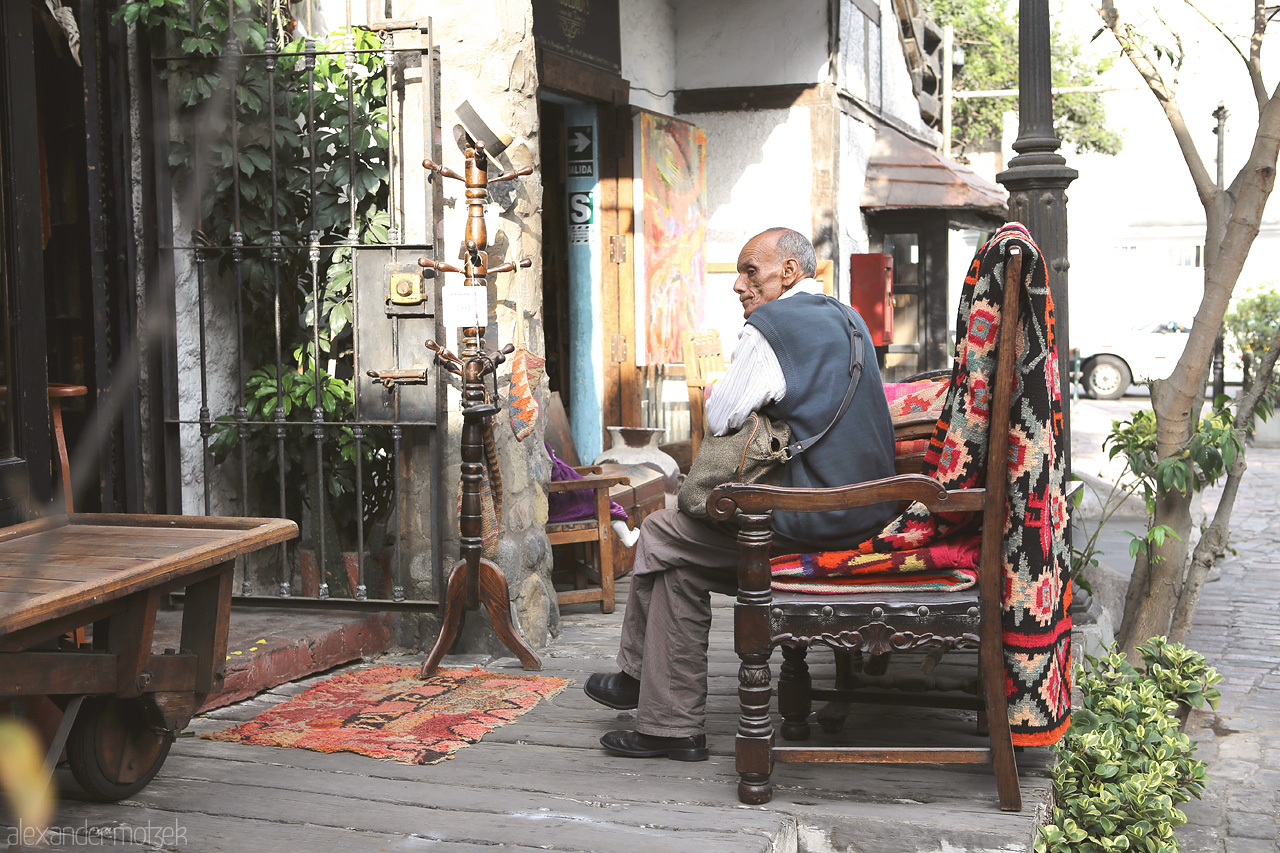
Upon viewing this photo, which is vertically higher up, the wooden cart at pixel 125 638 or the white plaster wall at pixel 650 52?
the white plaster wall at pixel 650 52

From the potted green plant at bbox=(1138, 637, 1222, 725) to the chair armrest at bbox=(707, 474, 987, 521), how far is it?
76.6 inches

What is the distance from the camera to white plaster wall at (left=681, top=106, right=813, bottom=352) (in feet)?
30.3

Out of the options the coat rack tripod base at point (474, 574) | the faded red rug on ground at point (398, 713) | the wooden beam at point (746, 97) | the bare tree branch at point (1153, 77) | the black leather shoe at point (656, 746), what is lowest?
the faded red rug on ground at point (398, 713)

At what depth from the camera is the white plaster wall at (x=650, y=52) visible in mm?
8297

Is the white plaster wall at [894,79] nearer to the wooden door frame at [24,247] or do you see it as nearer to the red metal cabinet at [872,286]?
the red metal cabinet at [872,286]

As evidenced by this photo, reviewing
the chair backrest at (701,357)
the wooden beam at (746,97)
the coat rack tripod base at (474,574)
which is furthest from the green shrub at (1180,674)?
the wooden beam at (746,97)

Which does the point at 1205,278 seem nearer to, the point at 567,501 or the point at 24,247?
the point at 567,501

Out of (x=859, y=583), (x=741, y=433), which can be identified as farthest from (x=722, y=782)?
(x=741, y=433)

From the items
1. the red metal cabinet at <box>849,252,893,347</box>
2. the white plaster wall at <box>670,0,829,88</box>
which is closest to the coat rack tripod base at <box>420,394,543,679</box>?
the white plaster wall at <box>670,0,829,88</box>

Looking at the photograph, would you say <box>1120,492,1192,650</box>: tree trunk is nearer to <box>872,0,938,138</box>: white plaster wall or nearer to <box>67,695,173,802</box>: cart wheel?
<box>67,695,173,802</box>: cart wheel

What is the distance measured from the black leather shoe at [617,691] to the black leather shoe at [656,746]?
5.6 inches

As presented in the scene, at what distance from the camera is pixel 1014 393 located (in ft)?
9.43

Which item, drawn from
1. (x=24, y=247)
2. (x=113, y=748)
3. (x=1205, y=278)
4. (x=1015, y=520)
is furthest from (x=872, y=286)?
(x=113, y=748)

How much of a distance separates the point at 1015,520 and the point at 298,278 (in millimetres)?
3133
